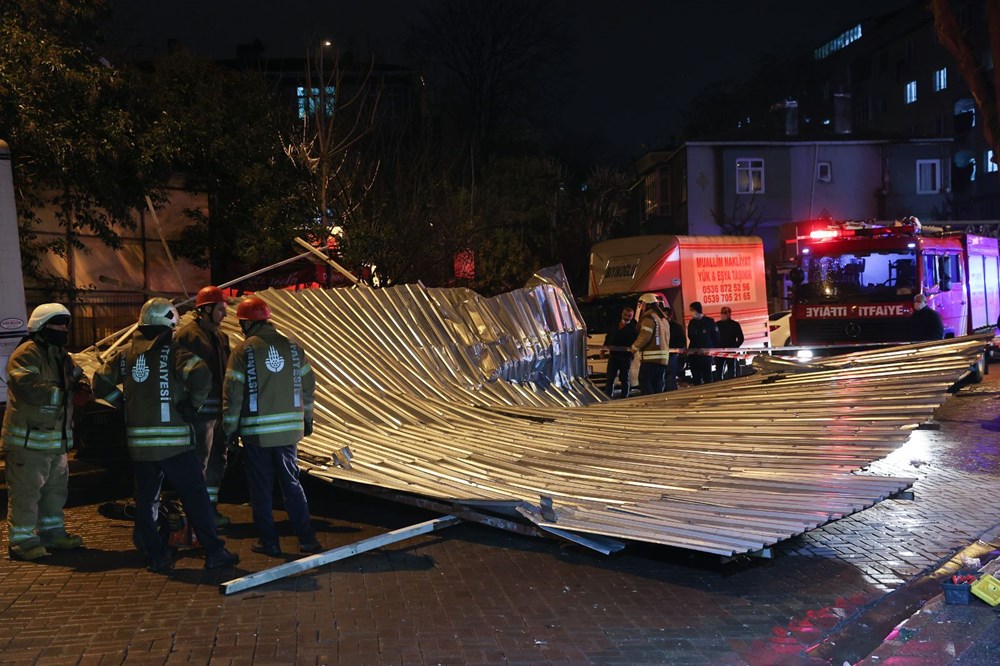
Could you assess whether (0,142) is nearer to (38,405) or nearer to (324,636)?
(38,405)

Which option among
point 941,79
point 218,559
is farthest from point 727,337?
point 941,79

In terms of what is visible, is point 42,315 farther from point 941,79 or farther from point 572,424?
point 941,79

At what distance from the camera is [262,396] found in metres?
6.62

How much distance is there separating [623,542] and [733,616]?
34.6 inches

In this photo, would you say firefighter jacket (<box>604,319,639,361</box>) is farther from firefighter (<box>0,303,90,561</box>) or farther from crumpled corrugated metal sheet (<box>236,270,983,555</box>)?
firefighter (<box>0,303,90,561</box>)

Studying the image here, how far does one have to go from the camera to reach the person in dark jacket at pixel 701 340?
624 inches

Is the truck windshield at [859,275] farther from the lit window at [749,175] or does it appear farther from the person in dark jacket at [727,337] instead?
the lit window at [749,175]

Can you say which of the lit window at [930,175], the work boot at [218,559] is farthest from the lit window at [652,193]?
the work boot at [218,559]

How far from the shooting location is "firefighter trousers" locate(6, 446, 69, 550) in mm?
6758

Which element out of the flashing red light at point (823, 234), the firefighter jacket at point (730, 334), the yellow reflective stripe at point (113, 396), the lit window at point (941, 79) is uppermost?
the lit window at point (941, 79)

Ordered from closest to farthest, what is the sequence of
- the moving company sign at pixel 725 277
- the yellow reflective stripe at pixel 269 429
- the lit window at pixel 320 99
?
1. the yellow reflective stripe at pixel 269 429
2. the lit window at pixel 320 99
3. the moving company sign at pixel 725 277

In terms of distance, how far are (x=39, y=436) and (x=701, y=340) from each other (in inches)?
440

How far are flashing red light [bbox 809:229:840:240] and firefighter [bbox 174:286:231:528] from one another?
1387 cm

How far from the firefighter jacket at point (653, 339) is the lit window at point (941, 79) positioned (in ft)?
150
